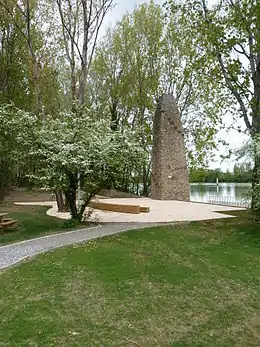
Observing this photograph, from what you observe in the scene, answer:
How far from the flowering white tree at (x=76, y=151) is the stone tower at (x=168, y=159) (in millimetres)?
9768

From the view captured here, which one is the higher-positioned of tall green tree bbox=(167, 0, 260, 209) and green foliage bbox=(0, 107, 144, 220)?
tall green tree bbox=(167, 0, 260, 209)

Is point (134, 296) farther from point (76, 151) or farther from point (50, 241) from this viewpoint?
point (76, 151)

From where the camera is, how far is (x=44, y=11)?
16.5 meters

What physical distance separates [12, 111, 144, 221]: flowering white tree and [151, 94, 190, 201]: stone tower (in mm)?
9768

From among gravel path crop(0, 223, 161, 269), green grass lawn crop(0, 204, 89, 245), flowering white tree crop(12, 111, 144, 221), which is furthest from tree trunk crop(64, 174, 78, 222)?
gravel path crop(0, 223, 161, 269)

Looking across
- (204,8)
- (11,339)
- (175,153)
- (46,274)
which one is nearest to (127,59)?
(175,153)

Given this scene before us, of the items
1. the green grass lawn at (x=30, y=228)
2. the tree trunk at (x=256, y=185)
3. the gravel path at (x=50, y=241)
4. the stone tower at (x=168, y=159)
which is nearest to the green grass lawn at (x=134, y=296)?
the gravel path at (x=50, y=241)

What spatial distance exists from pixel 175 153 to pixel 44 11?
9927 millimetres

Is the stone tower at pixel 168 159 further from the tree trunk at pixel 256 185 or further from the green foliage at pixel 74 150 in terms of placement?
the tree trunk at pixel 256 185

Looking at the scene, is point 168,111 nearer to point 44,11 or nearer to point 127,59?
point 127,59

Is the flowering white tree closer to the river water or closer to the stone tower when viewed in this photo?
the river water

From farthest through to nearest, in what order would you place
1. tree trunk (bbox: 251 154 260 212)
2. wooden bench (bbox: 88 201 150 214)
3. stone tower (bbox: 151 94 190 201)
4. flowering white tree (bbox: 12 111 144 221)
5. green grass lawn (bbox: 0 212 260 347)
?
stone tower (bbox: 151 94 190 201), wooden bench (bbox: 88 201 150 214), flowering white tree (bbox: 12 111 144 221), tree trunk (bbox: 251 154 260 212), green grass lawn (bbox: 0 212 260 347)

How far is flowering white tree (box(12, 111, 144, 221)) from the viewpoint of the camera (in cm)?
903

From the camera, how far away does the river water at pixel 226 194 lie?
9170mm
